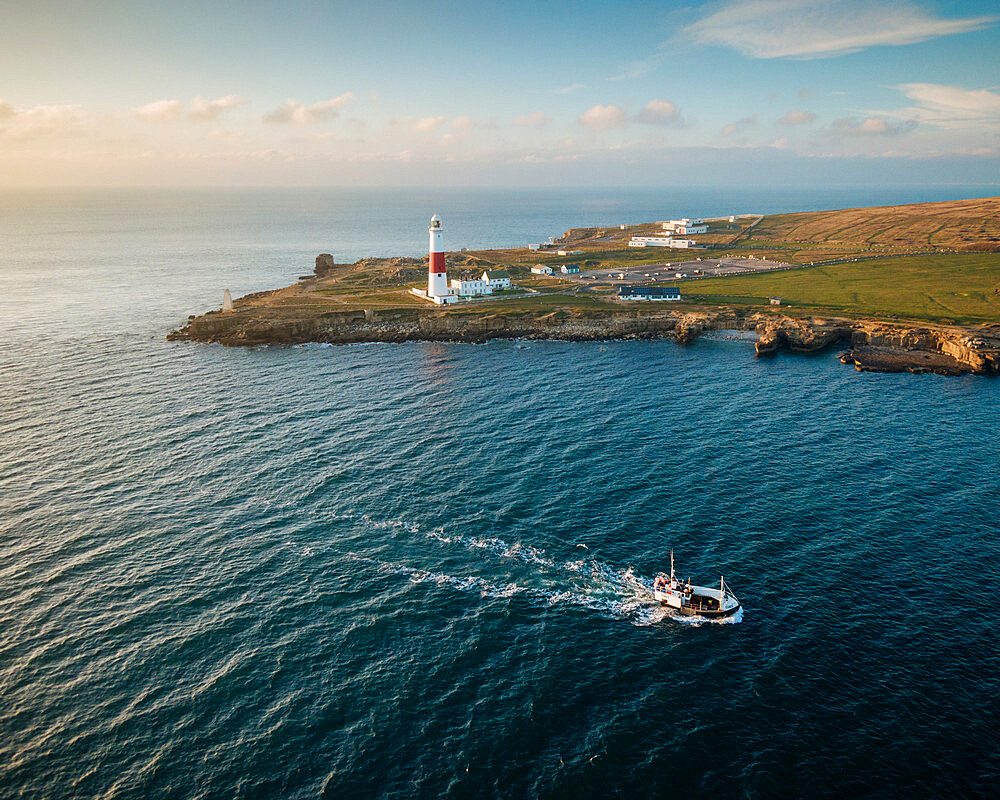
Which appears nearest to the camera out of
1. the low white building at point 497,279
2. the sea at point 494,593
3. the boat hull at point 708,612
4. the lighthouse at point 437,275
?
the sea at point 494,593

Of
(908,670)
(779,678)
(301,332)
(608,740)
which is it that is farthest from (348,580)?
(301,332)

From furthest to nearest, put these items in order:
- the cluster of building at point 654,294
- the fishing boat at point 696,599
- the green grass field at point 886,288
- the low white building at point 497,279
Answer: the low white building at point 497,279
the cluster of building at point 654,294
the green grass field at point 886,288
the fishing boat at point 696,599

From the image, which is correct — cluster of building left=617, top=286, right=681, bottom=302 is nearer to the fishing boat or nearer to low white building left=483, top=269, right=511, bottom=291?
low white building left=483, top=269, right=511, bottom=291

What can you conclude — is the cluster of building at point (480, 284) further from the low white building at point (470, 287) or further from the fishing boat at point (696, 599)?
the fishing boat at point (696, 599)

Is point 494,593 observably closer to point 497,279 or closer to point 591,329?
point 591,329

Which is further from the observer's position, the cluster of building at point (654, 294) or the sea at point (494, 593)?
the cluster of building at point (654, 294)

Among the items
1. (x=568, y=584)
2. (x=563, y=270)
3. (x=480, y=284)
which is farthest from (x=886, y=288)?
(x=568, y=584)

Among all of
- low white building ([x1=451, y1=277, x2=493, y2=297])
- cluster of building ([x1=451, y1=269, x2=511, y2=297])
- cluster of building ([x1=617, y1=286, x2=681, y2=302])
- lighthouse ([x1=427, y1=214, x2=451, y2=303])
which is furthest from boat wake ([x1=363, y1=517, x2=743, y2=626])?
cluster of building ([x1=451, y1=269, x2=511, y2=297])

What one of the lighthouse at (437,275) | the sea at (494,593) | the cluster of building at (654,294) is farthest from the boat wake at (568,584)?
the cluster of building at (654,294)
